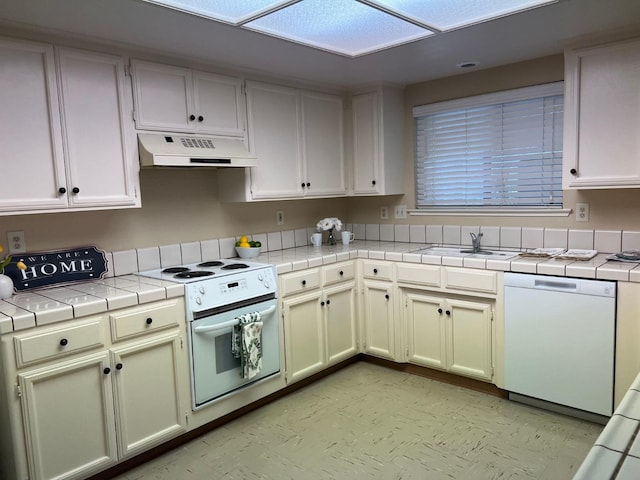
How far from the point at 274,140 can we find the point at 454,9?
5.27ft

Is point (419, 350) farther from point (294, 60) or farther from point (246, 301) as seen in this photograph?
point (294, 60)

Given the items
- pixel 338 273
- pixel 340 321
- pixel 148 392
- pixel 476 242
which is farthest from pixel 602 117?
pixel 148 392

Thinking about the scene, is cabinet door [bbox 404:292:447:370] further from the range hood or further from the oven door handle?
the range hood

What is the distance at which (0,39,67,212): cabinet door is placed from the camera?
7.60ft

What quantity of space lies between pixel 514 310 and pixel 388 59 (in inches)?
69.5

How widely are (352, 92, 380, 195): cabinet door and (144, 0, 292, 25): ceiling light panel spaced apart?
1.79m

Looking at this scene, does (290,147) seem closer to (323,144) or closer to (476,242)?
(323,144)

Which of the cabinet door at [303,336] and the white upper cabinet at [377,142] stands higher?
the white upper cabinet at [377,142]

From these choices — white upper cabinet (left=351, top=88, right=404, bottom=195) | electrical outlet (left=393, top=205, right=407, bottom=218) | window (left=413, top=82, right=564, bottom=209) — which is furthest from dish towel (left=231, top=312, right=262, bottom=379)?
window (left=413, top=82, right=564, bottom=209)

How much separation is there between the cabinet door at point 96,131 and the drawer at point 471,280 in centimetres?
201

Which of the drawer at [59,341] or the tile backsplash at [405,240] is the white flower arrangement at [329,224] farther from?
the drawer at [59,341]

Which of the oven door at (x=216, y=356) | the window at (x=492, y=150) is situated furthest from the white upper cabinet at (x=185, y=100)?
the window at (x=492, y=150)

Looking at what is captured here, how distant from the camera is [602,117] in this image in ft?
9.36

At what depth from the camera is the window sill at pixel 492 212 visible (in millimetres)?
3326
